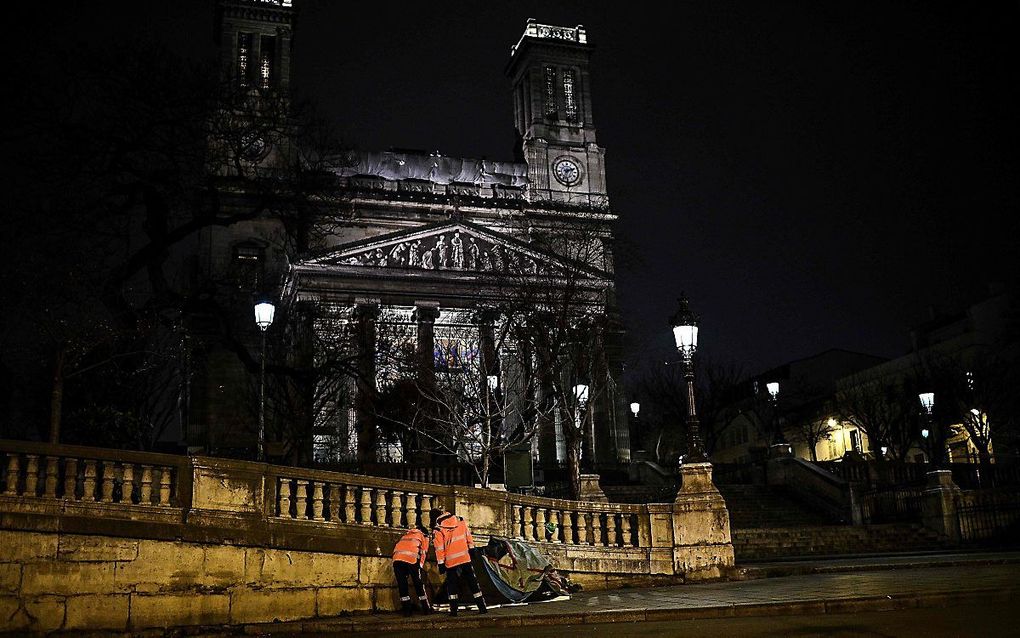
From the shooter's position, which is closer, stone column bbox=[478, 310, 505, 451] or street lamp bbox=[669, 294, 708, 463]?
street lamp bbox=[669, 294, 708, 463]

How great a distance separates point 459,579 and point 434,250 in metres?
44.2

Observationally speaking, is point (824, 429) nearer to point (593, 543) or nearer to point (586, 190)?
point (586, 190)

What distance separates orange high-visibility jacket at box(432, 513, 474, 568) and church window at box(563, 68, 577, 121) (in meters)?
67.9

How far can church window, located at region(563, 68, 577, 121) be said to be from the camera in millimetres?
78500

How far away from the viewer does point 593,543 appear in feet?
55.9

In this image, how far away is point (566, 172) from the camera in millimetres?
77500

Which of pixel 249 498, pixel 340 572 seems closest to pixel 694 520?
pixel 340 572

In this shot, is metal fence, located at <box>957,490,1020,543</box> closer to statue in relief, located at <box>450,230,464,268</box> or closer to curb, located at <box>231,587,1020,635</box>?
curb, located at <box>231,587,1020,635</box>

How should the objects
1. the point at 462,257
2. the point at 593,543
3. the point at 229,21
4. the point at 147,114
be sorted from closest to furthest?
the point at 593,543
the point at 147,114
the point at 462,257
the point at 229,21

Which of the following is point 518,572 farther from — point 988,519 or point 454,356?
point 454,356

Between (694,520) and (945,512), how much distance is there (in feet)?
40.5

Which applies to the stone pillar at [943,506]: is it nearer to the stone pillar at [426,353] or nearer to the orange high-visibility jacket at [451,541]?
the stone pillar at [426,353]

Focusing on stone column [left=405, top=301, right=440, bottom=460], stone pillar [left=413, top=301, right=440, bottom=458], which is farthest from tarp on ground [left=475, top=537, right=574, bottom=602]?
stone column [left=405, top=301, right=440, bottom=460]

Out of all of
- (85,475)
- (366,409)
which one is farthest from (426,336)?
(85,475)
